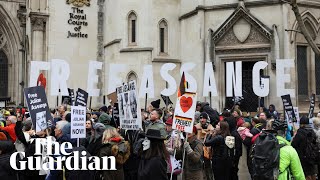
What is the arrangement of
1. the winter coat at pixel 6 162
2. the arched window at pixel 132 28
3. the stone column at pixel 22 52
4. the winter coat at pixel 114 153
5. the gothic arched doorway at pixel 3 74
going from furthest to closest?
the gothic arched doorway at pixel 3 74
the stone column at pixel 22 52
the arched window at pixel 132 28
the winter coat at pixel 114 153
the winter coat at pixel 6 162

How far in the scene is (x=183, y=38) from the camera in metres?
23.7

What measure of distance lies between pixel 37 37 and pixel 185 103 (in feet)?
67.4

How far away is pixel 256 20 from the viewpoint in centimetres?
2059

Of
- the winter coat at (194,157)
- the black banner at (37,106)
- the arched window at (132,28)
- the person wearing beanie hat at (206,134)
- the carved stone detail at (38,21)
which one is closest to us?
the winter coat at (194,157)

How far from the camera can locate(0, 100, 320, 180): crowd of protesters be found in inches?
256

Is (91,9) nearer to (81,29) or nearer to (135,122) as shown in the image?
(81,29)

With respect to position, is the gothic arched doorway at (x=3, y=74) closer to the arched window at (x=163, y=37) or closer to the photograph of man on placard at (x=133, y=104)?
the arched window at (x=163, y=37)

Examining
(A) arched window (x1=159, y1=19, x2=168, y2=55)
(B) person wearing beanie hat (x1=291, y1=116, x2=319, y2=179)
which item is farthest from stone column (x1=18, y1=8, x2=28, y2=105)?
(B) person wearing beanie hat (x1=291, y1=116, x2=319, y2=179)

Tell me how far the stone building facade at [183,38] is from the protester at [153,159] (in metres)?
14.4

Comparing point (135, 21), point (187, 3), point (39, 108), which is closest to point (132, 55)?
point (135, 21)

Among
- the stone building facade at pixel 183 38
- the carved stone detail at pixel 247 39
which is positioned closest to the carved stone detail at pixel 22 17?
the stone building facade at pixel 183 38

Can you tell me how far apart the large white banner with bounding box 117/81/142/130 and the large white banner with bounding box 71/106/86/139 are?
876 millimetres

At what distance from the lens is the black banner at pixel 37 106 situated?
28.7 feet

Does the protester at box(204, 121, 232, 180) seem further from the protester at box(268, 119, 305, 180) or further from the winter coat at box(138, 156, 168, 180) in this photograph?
the winter coat at box(138, 156, 168, 180)
